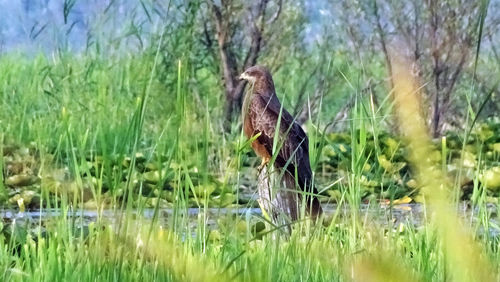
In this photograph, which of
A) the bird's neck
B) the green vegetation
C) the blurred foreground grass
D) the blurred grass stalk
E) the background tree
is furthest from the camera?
the background tree

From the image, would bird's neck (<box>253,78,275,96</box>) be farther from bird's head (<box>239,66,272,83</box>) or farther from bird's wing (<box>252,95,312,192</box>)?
bird's wing (<box>252,95,312,192</box>)

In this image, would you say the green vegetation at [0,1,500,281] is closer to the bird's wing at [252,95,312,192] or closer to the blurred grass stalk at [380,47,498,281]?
the bird's wing at [252,95,312,192]

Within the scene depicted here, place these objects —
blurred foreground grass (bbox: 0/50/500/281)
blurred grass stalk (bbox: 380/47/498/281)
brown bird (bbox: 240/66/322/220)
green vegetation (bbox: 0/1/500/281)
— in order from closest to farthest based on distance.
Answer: blurred grass stalk (bbox: 380/47/498/281)
blurred foreground grass (bbox: 0/50/500/281)
green vegetation (bbox: 0/1/500/281)
brown bird (bbox: 240/66/322/220)

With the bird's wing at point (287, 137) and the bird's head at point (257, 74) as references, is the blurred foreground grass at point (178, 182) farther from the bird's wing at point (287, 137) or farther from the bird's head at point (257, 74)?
the bird's head at point (257, 74)

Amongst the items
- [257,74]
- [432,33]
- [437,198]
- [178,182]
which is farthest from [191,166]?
[437,198]

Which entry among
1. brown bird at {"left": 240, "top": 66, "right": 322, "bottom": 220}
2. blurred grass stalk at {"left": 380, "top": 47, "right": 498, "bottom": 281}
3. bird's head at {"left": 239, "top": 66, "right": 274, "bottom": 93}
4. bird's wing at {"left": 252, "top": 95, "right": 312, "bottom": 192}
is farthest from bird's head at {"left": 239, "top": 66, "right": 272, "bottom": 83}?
blurred grass stalk at {"left": 380, "top": 47, "right": 498, "bottom": 281}

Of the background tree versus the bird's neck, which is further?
the background tree

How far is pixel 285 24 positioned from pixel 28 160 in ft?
7.70

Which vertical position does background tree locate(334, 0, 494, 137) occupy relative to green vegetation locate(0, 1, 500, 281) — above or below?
above

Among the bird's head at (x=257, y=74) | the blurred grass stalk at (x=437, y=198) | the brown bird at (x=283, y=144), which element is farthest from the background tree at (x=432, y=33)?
the blurred grass stalk at (x=437, y=198)

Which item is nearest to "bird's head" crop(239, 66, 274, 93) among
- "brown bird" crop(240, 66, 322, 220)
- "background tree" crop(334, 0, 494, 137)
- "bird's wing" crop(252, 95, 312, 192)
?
"brown bird" crop(240, 66, 322, 220)

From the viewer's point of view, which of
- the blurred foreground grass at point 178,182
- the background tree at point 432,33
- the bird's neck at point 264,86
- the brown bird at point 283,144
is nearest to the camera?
the blurred foreground grass at point 178,182

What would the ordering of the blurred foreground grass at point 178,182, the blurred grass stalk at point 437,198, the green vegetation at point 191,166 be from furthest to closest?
the green vegetation at point 191,166 → the blurred foreground grass at point 178,182 → the blurred grass stalk at point 437,198

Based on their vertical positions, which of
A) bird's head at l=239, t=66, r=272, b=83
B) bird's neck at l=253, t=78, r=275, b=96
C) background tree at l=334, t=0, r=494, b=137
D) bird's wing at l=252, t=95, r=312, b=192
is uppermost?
background tree at l=334, t=0, r=494, b=137
